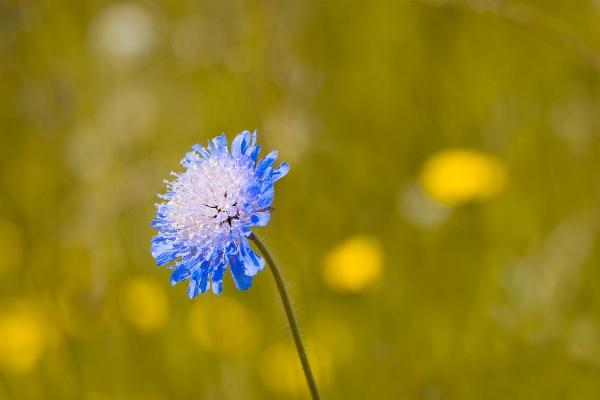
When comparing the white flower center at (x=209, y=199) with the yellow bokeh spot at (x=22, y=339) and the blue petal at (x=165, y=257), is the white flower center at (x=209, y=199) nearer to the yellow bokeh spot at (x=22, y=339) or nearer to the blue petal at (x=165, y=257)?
the blue petal at (x=165, y=257)

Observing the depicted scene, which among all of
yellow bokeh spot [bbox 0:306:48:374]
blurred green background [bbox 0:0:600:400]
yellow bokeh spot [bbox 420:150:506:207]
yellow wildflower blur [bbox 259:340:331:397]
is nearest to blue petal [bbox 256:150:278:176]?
blurred green background [bbox 0:0:600:400]

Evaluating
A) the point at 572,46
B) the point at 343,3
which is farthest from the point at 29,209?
the point at 572,46

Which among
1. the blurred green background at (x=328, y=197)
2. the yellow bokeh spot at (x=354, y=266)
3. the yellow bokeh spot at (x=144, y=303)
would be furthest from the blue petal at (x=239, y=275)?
the yellow bokeh spot at (x=144, y=303)

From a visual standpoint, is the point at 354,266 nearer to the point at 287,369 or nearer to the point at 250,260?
the point at 287,369

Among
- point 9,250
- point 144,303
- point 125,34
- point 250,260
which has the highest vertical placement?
point 125,34

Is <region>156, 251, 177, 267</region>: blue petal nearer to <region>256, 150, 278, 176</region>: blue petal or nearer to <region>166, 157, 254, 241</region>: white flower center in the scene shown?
<region>166, 157, 254, 241</region>: white flower center

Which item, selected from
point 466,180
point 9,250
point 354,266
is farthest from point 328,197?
point 9,250

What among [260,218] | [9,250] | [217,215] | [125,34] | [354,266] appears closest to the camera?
[260,218]

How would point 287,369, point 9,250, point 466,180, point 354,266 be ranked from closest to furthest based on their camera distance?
point 287,369, point 354,266, point 466,180, point 9,250
